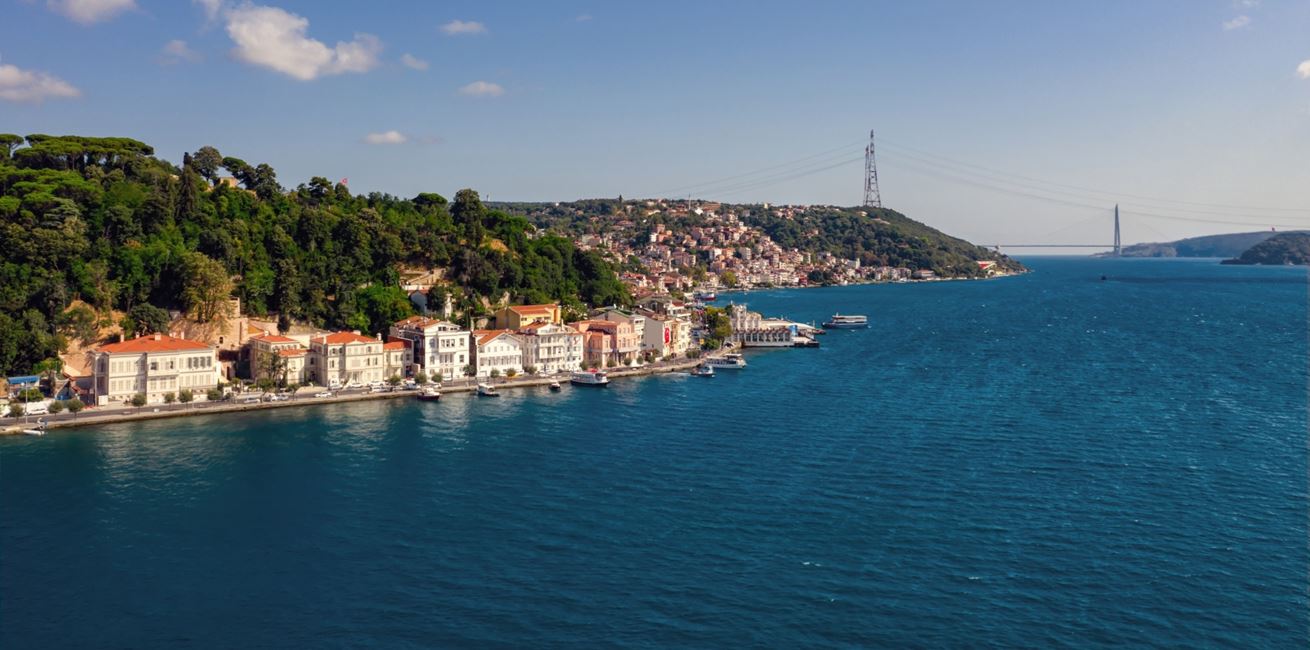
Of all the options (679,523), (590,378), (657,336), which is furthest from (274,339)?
(679,523)

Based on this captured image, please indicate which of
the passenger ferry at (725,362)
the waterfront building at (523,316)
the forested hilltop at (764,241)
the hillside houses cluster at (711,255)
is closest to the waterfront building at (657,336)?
the passenger ferry at (725,362)

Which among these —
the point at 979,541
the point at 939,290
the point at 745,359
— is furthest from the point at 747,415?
the point at 939,290

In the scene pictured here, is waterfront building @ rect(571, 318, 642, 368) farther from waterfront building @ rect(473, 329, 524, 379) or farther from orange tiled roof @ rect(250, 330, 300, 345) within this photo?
orange tiled roof @ rect(250, 330, 300, 345)

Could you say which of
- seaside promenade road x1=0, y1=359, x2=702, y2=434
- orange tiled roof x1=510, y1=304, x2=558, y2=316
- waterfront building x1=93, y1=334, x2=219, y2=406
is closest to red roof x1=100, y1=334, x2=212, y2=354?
waterfront building x1=93, y1=334, x2=219, y2=406

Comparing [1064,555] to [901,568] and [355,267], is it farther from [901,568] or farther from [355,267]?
[355,267]

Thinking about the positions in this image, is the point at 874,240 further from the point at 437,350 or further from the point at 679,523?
the point at 679,523

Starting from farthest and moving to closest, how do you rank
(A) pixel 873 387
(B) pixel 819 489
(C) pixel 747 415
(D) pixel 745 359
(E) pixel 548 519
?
(D) pixel 745 359, (A) pixel 873 387, (C) pixel 747 415, (B) pixel 819 489, (E) pixel 548 519
